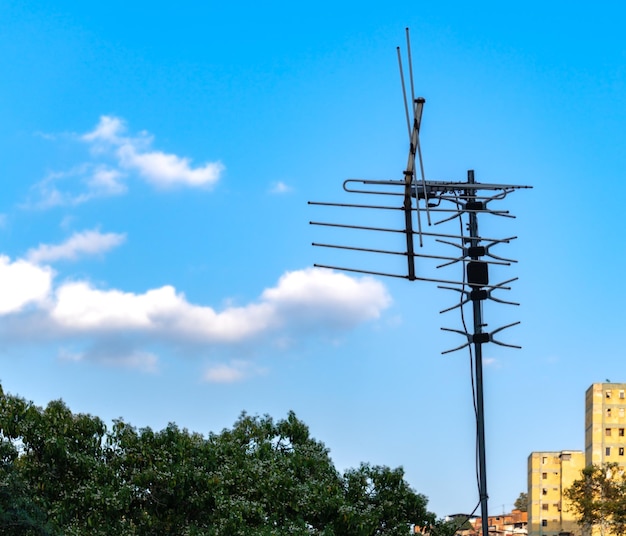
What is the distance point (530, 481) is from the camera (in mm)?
95250

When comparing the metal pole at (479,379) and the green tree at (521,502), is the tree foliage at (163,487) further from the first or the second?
the green tree at (521,502)

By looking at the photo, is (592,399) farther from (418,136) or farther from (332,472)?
(418,136)

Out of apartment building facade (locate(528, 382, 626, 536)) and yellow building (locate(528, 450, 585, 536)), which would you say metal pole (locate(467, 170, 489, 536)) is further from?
yellow building (locate(528, 450, 585, 536))

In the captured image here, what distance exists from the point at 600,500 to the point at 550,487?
133 feet

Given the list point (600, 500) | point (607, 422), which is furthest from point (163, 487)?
point (607, 422)

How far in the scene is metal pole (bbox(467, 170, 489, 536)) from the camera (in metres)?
10.6

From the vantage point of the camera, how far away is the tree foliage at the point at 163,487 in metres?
20.8

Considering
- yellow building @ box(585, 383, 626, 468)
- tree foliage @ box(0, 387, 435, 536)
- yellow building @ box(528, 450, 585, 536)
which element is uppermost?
yellow building @ box(585, 383, 626, 468)

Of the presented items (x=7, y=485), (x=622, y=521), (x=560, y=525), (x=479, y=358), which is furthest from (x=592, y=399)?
(x=479, y=358)

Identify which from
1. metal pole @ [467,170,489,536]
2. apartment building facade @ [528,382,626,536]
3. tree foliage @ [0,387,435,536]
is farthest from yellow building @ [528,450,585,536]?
metal pole @ [467,170,489,536]

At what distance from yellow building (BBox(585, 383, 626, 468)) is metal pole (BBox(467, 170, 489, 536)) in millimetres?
73324

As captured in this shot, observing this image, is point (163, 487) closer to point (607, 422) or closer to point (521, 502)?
point (607, 422)

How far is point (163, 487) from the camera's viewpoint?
21438 mm

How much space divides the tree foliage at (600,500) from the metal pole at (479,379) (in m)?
41.9
